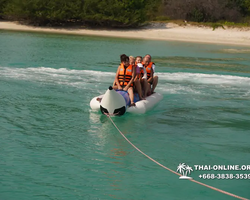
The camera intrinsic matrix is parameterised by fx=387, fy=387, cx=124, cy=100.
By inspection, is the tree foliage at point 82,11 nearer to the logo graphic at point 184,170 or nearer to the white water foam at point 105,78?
the white water foam at point 105,78

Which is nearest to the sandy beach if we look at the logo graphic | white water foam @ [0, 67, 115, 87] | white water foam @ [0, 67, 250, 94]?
white water foam @ [0, 67, 250, 94]

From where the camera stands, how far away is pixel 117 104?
6.85 metres

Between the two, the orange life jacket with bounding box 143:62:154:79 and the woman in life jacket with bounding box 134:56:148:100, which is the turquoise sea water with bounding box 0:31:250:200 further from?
the orange life jacket with bounding box 143:62:154:79

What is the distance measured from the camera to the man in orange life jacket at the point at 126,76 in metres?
7.31

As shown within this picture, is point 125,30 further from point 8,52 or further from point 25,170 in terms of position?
point 25,170

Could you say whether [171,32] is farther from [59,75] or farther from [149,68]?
[149,68]

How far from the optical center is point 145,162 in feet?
17.4

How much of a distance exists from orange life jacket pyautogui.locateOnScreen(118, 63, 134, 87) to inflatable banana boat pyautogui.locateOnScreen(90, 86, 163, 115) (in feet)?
1.06

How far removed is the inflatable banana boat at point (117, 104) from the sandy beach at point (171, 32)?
21.4m

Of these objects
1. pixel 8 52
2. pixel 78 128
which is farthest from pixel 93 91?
pixel 8 52

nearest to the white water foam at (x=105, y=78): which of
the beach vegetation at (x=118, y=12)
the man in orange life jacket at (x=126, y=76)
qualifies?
the man in orange life jacket at (x=126, y=76)

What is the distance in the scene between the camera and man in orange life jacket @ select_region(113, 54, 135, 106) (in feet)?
24.0

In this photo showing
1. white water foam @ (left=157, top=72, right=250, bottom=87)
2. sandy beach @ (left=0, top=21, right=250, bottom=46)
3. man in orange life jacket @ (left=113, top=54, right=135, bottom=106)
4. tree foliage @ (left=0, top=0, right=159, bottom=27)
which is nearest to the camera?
man in orange life jacket @ (left=113, top=54, right=135, bottom=106)

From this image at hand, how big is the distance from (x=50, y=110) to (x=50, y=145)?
81.2 inches
